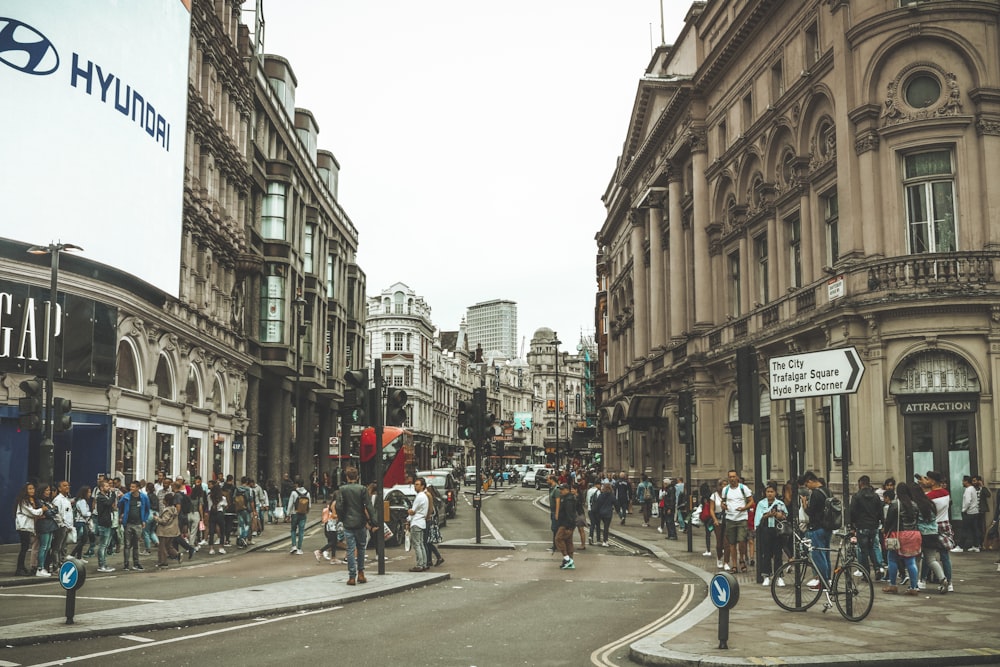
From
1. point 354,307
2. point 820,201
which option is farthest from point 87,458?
point 354,307

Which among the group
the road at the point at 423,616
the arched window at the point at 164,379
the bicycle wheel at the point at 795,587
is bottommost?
the road at the point at 423,616

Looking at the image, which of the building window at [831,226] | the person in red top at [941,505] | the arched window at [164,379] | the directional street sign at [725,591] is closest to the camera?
the directional street sign at [725,591]

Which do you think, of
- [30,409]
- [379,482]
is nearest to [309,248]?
[30,409]

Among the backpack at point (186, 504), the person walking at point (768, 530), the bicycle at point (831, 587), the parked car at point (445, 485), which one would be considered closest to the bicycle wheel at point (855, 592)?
the bicycle at point (831, 587)

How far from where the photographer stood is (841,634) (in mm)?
11914

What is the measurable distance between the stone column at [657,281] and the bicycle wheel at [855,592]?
1545 inches

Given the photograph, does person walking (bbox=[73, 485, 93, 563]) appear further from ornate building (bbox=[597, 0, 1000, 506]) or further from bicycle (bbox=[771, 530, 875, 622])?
bicycle (bbox=[771, 530, 875, 622])

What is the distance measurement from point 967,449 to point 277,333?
32366mm

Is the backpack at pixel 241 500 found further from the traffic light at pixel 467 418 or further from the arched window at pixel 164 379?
the arched window at pixel 164 379

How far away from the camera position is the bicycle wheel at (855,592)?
41.8 feet

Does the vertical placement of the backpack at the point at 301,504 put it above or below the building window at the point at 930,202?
below

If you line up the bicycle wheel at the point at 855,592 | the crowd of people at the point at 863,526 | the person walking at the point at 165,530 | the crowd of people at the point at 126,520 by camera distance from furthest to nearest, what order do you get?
the person walking at the point at 165,530, the crowd of people at the point at 126,520, the crowd of people at the point at 863,526, the bicycle wheel at the point at 855,592

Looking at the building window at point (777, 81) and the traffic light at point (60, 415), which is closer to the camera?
the traffic light at point (60, 415)

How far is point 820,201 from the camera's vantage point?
31406 millimetres
